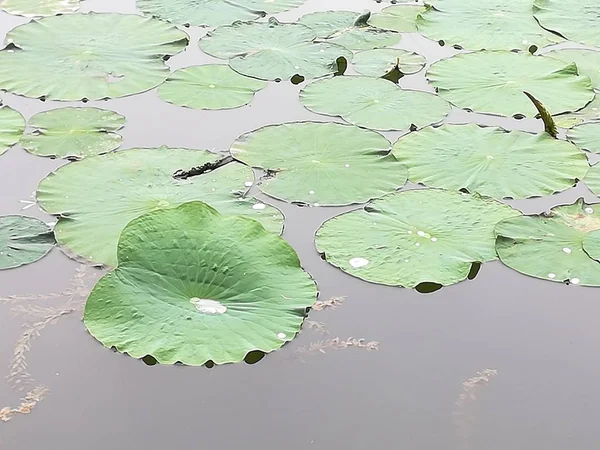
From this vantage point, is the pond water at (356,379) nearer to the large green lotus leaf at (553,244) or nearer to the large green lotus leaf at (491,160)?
the large green lotus leaf at (553,244)

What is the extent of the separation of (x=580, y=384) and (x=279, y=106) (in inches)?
69.4

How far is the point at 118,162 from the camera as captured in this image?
3.01m

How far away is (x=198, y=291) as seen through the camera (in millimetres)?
2396

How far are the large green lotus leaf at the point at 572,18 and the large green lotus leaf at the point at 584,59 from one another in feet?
0.42

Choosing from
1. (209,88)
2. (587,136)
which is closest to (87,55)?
(209,88)

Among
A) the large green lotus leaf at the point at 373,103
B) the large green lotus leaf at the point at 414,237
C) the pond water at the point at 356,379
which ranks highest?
the large green lotus leaf at the point at 373,103

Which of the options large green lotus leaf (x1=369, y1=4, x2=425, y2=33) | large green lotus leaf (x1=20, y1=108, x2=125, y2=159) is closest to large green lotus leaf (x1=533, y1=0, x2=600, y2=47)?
large green lotus leaf (x1=369, y1=4, x2=425, y2=33)

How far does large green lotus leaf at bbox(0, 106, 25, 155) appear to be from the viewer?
3.16 metres

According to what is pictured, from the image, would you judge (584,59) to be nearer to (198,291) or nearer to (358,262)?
(358,262)

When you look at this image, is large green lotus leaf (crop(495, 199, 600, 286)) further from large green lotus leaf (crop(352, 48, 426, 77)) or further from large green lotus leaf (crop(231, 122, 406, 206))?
large green lotus leaf (crop(352, 48, 426, 77))

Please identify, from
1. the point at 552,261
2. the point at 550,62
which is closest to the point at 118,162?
the point at 552,261

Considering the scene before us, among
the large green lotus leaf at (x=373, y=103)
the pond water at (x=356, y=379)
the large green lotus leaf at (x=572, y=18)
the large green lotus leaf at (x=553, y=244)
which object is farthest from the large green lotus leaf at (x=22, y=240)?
the large green lotus leaf at (x=572, y=18)

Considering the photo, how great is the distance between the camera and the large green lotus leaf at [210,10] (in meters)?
4.16

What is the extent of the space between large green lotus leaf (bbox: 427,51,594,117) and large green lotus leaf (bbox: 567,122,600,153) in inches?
5.5
